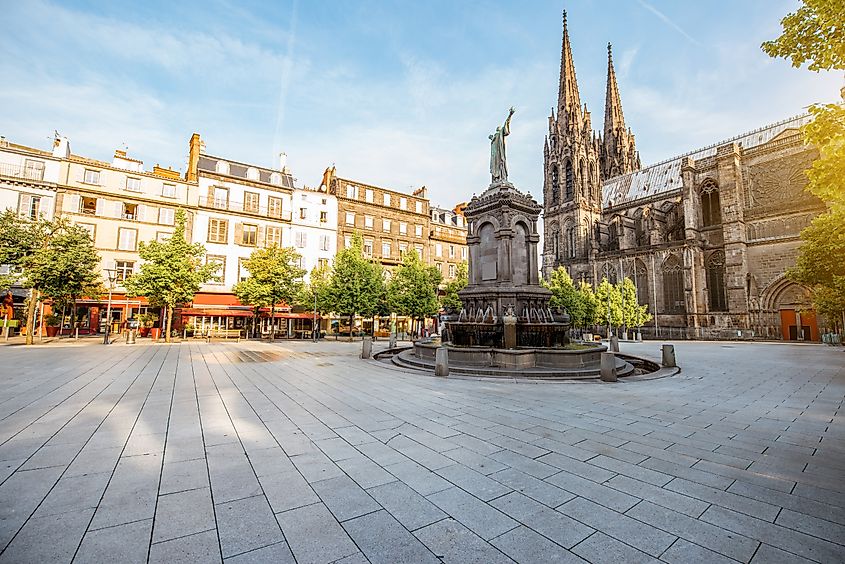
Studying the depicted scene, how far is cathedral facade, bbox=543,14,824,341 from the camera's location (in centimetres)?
3741

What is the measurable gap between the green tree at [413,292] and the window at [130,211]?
2319 cm

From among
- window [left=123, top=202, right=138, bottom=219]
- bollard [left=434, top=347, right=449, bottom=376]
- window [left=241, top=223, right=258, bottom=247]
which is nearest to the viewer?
Result: bollard [left=434, top=347, right=449, bottom=376]

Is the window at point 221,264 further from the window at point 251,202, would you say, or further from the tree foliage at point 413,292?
the tree foliage at point 413,292

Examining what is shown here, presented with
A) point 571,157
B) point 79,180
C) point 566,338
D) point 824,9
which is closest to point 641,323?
point 571,157

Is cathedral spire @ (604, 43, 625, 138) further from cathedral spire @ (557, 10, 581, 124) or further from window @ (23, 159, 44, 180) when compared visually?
window @ (23, 159, 44, 180)

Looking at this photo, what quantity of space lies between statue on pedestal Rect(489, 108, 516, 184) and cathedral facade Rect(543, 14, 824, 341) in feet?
120

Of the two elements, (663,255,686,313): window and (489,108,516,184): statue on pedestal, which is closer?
(489,108,516,184): statue on pedestal

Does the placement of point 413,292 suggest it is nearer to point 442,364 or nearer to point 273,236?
point 273,236

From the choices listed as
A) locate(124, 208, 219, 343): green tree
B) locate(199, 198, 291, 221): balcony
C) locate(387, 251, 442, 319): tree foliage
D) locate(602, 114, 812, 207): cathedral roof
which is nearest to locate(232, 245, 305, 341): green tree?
locate(124, 208, 219, 343): green tree

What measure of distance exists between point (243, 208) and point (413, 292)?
62.0ft

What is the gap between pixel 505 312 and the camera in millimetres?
13992

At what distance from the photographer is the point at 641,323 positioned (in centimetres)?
4247

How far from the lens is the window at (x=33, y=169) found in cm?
2905

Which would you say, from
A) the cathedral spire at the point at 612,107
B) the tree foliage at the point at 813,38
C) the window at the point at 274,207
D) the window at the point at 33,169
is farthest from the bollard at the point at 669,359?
the cathedral spire at the point at 612,107
